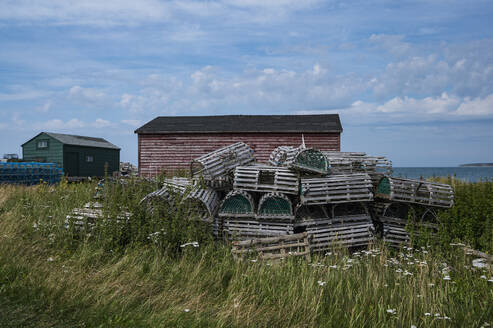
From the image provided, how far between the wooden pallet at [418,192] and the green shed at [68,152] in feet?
79.9

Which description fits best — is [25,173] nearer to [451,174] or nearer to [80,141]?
[80,141]

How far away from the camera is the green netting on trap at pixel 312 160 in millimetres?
7935

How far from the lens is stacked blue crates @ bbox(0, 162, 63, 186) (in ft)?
66.9

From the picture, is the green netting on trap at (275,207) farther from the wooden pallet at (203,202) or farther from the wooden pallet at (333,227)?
the wooden pallet at (203,202)

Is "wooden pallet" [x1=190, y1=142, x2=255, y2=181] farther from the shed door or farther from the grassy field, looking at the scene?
the shed door

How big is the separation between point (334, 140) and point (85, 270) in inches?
621

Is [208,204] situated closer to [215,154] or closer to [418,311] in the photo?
[215,154]

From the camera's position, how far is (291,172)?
7.89 meters

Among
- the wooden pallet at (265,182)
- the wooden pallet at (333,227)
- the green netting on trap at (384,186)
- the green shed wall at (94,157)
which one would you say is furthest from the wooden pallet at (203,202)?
the green shed wall at (94,157)

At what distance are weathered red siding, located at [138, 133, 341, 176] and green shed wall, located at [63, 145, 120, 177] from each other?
31.7 feet

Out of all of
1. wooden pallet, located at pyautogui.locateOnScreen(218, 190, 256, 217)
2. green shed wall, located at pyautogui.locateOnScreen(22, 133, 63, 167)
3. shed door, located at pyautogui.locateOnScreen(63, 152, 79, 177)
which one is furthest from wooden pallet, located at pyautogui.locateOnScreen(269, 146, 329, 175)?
green shed wall, located at pyautogui.locateOnScreen(22, 133, 63, 167)

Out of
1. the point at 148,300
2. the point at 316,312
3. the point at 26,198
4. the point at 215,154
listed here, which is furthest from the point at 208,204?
the point at 26,198

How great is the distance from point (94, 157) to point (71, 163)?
2.51 metres

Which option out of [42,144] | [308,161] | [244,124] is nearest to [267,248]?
[308,161]
